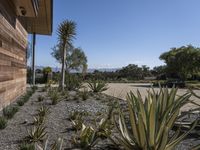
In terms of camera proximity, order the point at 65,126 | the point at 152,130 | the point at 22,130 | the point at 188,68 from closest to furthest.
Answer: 1. the point at 152,130
2. the point at 22,130
3. the point at 65,126
4. the point at 188,68

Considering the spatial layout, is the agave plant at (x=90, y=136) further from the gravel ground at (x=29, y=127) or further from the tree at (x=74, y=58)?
the tree at (x=74, y=58)

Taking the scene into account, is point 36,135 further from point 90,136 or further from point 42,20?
point 42,20

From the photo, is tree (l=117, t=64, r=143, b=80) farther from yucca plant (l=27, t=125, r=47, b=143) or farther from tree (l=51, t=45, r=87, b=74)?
yucca plant (l=27, t=125, r=47, b=143)

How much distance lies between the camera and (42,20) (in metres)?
17.3

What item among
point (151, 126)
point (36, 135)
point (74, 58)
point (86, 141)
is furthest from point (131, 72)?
point (151, 126)

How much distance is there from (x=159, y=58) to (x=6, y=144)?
4525 cm

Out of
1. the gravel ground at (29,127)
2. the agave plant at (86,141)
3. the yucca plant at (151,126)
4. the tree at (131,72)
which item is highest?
the tree at (131,72)

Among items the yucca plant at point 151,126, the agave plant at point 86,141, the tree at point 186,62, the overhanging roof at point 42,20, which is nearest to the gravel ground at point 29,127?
the agave plant at point 86,141

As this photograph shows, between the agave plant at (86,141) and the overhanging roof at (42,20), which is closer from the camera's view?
the agave plant at (86,141)

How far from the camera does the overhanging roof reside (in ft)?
45.6

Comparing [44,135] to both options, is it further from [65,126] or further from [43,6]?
[43,6]

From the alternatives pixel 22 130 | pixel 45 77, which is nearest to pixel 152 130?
pixel 22 130

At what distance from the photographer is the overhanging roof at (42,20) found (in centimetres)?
1391

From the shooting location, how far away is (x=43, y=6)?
14.1 meters
